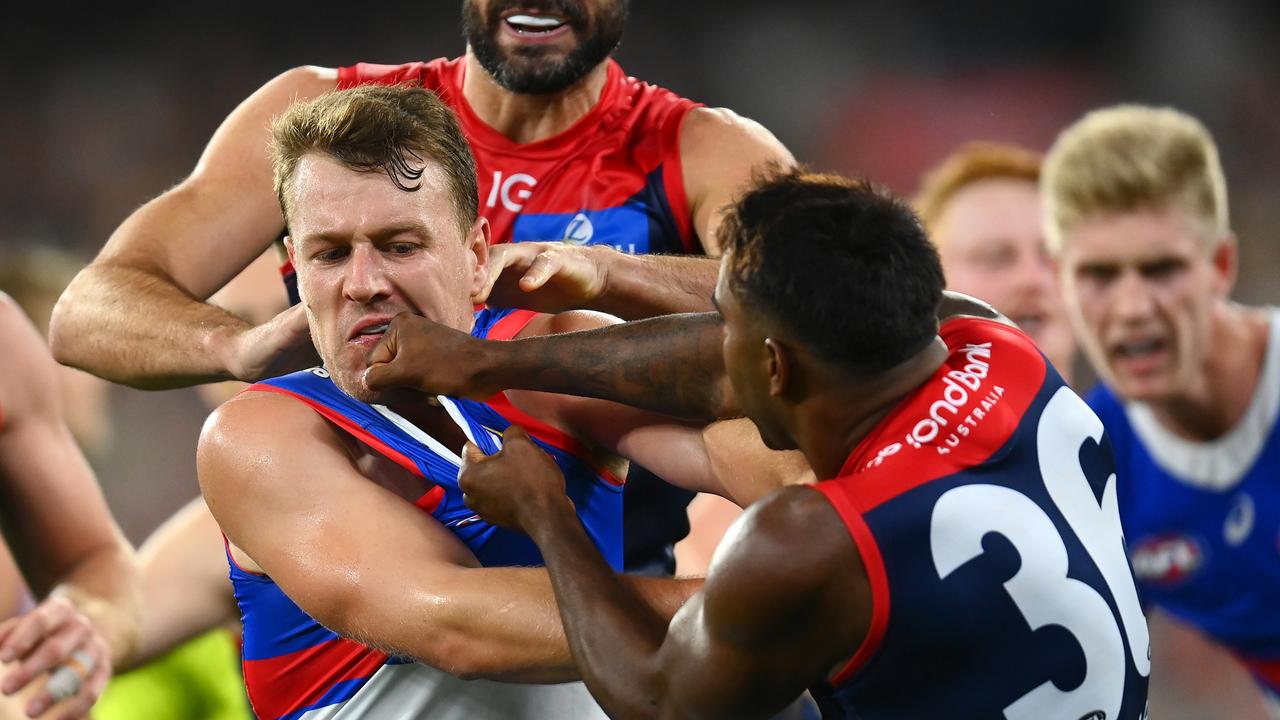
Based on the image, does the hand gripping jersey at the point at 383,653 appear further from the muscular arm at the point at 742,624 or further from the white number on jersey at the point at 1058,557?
the white number on jersey at the point at 1058,557

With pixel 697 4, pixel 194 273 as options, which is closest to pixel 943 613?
pixel 194 273

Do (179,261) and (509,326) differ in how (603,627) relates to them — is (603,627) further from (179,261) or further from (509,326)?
(179,261)

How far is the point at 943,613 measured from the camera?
7.58ft

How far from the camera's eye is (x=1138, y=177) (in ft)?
19.0

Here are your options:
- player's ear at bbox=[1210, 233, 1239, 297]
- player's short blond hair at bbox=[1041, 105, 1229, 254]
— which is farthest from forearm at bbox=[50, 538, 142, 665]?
player's ear at bbox=[1210, 233, 1239, 297]

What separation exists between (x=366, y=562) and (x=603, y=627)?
423 mm

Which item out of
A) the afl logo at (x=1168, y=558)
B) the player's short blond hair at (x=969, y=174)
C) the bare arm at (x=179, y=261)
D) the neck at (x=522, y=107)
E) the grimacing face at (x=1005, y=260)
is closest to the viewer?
the bare arm at (x=179, y=261)

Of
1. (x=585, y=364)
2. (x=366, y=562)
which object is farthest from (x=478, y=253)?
(x=366, y=562)

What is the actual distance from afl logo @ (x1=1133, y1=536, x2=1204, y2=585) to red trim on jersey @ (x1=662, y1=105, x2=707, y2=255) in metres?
2.96

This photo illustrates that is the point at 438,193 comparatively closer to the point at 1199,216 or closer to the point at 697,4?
the point at 1199,216

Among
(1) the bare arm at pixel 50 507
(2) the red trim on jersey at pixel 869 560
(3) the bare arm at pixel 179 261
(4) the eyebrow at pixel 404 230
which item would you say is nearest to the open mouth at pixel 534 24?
(3) the bare arm at pixel 179 261

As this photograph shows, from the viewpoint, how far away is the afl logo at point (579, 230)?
12.6 feet

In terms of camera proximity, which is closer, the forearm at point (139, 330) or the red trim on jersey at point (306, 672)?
the red trim on jersey at point (306, 672)

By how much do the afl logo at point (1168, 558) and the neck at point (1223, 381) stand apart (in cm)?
44
